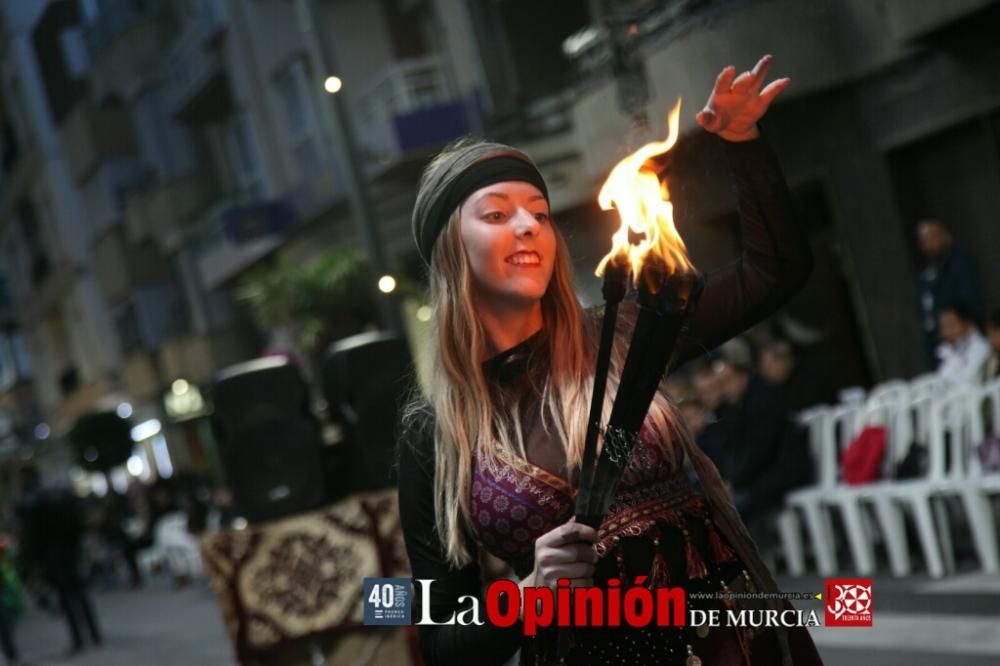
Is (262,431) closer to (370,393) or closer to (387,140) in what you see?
(370,393)

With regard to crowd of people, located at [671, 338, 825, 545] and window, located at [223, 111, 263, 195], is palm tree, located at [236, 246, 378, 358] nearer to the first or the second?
window, located at [223, 111, 263, 195]

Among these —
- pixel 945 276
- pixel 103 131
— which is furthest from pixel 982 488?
pixel 103 131

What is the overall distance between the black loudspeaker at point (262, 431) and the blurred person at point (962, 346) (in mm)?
3788

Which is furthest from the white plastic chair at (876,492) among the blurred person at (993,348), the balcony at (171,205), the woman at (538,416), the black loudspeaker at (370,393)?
the balcony at (171,205)

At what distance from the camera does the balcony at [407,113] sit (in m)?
19.1

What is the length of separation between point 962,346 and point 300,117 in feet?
56.7

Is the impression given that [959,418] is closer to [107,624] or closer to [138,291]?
[107,624]

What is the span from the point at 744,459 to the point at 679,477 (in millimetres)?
6988

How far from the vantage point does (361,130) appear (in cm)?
2125

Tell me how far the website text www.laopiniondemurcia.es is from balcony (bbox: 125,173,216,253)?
2992 centimetres

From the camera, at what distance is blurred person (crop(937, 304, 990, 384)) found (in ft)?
29.6

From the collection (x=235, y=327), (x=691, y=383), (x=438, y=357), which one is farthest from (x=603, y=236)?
(x=235, y=327)

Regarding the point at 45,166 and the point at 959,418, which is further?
the point at 45,166

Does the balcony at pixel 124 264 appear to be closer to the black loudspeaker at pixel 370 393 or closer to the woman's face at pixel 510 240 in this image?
the black loudspeaker at pixel 370 393
